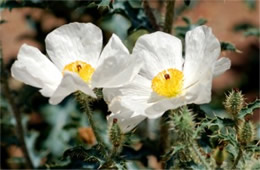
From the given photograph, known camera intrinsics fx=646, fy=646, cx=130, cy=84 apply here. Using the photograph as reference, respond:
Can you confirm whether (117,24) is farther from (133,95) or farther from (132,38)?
(133,95)

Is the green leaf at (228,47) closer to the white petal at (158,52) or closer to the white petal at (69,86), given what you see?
the white petal at (158,52)

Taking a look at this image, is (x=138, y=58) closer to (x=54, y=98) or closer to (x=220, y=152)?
(x=54, y=98)

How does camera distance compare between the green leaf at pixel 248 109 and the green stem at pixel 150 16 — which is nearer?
the green leaf at pixel 248 109

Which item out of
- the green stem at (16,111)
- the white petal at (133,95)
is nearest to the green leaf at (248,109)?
the white petal at (133,95)

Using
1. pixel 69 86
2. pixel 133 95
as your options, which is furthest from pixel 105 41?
pixel 69 86

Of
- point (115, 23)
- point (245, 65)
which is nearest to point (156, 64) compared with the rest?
point (115, 23)

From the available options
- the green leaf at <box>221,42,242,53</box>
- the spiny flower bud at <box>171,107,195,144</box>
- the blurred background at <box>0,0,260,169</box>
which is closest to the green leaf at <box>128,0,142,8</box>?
the blurred background at <box>0,0,260,169</box>

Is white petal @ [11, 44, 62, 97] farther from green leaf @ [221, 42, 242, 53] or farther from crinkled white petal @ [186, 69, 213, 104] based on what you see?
green leaf @ [221, 42, 242, 53]
